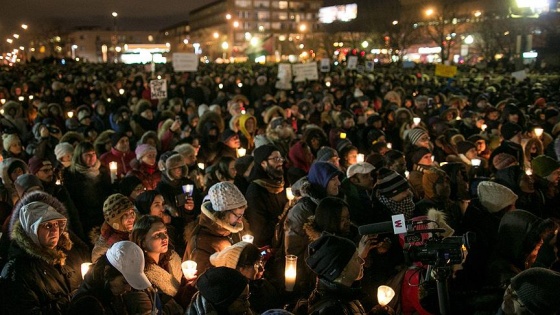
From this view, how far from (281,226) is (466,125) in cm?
591

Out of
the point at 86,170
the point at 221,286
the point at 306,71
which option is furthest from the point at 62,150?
the point at 306,71

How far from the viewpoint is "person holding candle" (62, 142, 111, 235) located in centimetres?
584

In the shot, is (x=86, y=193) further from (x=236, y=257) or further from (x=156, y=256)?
(x=236, y=257)

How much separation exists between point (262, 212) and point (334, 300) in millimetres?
2365

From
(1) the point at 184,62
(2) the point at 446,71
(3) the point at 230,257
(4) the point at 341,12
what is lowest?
(3) the point at 230,257

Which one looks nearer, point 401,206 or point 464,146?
point 401,206

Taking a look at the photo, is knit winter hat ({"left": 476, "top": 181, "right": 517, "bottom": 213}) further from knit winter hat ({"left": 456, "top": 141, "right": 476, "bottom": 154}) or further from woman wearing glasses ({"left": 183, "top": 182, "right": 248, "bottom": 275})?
knit winter hat ({"left": 456, "top": 141, "right": 476, "bottom": 154})

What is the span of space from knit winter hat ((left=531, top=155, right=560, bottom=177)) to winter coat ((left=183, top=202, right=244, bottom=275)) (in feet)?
10.7

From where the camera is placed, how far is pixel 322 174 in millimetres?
4633

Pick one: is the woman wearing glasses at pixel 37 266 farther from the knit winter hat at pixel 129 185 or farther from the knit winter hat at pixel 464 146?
the knit winter hat at pixel 464 146

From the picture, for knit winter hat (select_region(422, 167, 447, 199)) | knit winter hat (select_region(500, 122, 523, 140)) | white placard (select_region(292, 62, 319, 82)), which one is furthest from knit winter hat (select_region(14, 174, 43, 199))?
white placard (select_region(292, 62, 319, 82))

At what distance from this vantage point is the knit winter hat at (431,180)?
15.6 feet

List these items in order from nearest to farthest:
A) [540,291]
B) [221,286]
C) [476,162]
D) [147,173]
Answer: [540,291]
[221,286]
[147,173]
[476,162]

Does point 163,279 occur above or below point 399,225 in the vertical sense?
below
